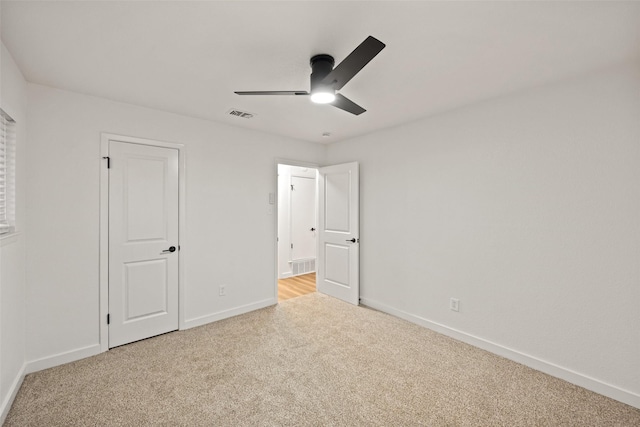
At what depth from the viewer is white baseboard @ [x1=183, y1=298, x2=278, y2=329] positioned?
3200mm

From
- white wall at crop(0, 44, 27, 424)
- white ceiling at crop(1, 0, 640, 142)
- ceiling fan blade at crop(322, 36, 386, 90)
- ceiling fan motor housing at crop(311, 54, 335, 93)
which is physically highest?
white ceiling at crop(1, 0, 640, 142)

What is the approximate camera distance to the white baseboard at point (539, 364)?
2.01 meters

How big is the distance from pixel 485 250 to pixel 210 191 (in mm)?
3049

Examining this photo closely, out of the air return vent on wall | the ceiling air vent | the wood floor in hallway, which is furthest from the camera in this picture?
the air return vent on wall

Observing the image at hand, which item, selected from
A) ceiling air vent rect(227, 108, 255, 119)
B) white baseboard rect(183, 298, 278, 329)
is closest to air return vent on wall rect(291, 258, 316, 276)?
white baseboard rect(183, 298, 278, 329)

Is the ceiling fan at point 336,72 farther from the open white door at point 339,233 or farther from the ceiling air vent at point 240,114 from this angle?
the open white door at point 339,233

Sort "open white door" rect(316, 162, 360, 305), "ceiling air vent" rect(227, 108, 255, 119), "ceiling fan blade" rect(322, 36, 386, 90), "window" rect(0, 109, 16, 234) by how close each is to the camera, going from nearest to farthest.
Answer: "ceiling fan blade" rect(322, 36, 386, 90)
"window" rect(0, 109, 16, 234)
"ceiling air vent" rect(227, 108, 255, 119)
"open white door" rect(316, 162, 360, 305)

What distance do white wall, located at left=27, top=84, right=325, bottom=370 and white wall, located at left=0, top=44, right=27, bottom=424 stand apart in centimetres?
10

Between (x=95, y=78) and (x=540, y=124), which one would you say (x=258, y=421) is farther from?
(x=540, y=124)

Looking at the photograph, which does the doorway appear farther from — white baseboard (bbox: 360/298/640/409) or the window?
the window

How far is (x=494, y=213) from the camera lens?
2666mm

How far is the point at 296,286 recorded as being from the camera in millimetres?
4883

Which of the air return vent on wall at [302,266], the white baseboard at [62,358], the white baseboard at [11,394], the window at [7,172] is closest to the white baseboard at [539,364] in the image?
the air return vent on wall at [302,266]

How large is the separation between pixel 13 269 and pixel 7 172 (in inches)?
27.7
